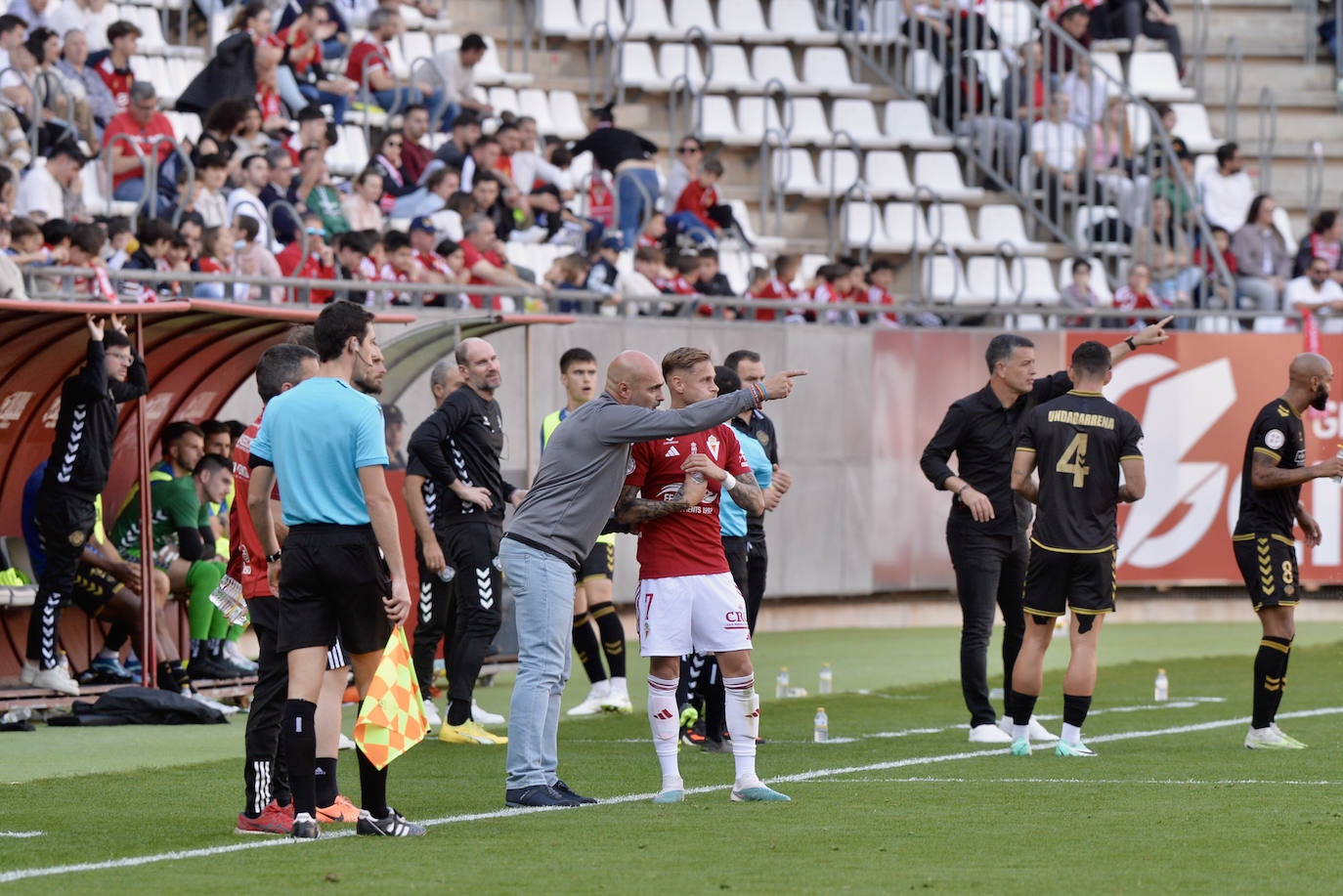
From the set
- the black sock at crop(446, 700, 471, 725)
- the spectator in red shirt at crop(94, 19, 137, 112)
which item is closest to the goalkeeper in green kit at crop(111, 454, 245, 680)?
the black sock at crop(446, 700, 471, 725)

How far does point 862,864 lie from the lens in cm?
774

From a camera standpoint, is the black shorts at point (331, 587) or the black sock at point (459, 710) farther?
the black sock at point (459, 710)

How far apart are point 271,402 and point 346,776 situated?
9.89ft

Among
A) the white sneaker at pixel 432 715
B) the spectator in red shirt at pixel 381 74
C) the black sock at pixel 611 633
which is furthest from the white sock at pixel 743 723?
the spectator in red shirt at pixel 381 74

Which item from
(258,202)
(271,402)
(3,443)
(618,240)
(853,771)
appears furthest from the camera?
(618,240)

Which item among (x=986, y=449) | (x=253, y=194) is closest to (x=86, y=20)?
(x=253, y=194)

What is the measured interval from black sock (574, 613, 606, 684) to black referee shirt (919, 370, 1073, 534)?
8.21 feet

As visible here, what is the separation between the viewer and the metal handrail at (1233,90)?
2725 centimetres

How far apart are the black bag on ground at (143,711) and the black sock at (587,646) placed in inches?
90.2

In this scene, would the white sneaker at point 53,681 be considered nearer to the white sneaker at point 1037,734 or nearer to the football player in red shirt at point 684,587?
the football player in red shirt at point 684,587

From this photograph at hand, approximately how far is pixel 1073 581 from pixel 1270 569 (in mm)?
1192

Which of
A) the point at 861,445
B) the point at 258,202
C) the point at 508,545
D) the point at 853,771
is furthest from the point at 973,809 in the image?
the point at 861,445

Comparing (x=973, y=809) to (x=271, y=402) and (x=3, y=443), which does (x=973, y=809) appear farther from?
(x=3, y=443)

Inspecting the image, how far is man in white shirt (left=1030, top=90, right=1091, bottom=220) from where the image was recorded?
24922 millimetres
